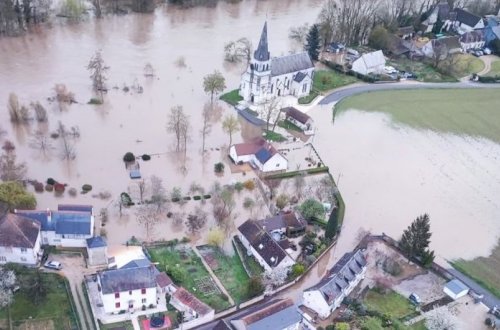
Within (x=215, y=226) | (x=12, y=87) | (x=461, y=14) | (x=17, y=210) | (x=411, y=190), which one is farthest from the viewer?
(x=461, y=14)

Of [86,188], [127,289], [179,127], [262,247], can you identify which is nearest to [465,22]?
[179,127]

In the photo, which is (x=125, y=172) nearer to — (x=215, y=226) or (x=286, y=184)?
(x=215, y=226)

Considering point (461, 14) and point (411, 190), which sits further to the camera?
point (461, 14)

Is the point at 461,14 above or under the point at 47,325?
above

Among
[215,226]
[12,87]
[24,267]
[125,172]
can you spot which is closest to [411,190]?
[215,226]

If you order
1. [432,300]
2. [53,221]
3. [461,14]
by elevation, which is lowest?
[432,300]

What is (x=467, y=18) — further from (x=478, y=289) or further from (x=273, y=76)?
(x=478, y=289)

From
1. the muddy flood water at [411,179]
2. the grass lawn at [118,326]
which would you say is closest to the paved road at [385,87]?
the muddy flood water at [411,179]
